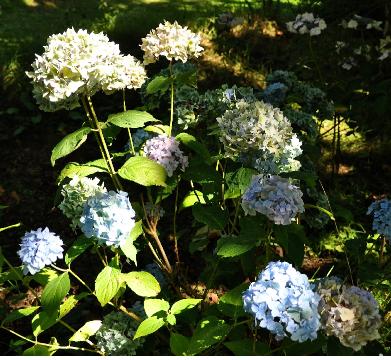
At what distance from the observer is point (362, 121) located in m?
3.82

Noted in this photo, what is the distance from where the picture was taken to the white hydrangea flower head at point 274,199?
164 cm

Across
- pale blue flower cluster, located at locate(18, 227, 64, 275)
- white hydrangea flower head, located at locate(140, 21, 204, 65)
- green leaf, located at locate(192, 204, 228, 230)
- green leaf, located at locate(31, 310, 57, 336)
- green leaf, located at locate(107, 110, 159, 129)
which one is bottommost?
green leaf, located at locate(31, 310, 57, 336)

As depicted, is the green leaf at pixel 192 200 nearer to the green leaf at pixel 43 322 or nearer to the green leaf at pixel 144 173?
the green leaf at pixel 144 173

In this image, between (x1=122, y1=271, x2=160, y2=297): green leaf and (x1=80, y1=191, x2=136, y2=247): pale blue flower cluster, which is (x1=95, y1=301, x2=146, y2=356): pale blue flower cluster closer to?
(x1=122, y1=271, x2=160, y2=297): green leaf

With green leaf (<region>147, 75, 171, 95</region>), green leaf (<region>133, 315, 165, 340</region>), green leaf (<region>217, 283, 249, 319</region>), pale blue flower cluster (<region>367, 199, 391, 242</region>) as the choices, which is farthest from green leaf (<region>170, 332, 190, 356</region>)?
green leaf (<region>147, 75, 171, 95</region>)

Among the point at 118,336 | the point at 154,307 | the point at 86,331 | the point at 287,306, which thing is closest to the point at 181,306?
the point at 154,307

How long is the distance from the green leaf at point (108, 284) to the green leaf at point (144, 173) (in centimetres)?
31

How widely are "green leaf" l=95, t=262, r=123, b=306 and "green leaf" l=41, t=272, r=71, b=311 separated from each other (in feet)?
0.36

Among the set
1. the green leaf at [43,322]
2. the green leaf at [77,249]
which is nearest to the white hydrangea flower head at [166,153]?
the green leaf at [77,249]

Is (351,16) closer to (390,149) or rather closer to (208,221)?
(390,149)

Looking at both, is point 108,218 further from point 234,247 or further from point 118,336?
point 118,336

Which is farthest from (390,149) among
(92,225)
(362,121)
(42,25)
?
(42,25)

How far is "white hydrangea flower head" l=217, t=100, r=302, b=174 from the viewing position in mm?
1900

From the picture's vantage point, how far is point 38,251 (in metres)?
1.79
